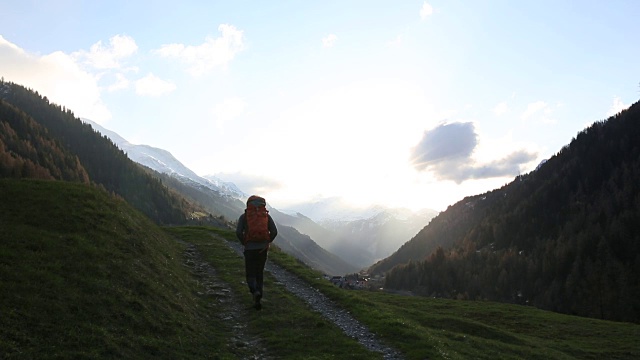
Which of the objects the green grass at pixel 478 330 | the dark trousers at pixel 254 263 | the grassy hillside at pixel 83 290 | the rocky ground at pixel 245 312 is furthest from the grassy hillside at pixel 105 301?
the green grass at pixel 478 330

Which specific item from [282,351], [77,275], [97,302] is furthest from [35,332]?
[282,351]

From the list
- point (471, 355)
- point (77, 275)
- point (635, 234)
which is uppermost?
point (635, 234)

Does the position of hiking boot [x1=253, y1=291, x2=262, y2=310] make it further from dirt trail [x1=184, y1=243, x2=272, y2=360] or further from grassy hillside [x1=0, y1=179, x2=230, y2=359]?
grassy hillside [x1=0, y1=179, x2=230, y2=359]

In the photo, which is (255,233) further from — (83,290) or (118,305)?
(83,290)

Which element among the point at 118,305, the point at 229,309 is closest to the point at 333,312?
the point at 229,309

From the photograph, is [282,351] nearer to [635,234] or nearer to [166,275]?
[166,275]

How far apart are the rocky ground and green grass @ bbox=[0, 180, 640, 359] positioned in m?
0.44

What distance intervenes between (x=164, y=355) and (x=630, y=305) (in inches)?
6399

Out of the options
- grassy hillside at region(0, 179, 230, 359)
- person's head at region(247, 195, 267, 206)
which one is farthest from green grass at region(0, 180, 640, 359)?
person's head at region(247, 195, 267, 206)

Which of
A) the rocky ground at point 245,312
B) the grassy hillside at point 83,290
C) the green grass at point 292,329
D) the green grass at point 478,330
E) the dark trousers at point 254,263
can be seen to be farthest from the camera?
the green grass at point 478,330

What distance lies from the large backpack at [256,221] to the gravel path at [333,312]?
262 inches

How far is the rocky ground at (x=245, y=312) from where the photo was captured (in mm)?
18550

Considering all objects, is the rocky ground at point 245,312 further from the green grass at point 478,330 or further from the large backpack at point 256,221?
the large backpack at point 256,221

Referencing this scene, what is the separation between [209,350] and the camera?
16.5 m
